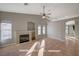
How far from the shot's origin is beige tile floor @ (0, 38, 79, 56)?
2.50 m

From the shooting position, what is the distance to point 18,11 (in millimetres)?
2660

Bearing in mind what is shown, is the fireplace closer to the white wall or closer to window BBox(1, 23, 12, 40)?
window BBox(1, 23, 12, 40)

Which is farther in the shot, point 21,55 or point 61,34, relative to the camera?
point 61,34

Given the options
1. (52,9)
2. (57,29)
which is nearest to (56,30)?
(57,29)

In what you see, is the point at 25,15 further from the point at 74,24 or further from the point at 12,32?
the point at 74,24

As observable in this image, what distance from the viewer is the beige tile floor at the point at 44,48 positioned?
250cm

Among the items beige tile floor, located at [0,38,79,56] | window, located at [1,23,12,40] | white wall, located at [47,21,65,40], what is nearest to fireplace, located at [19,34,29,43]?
beige tile floor, located at [0,38,79,56]

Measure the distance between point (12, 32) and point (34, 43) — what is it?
0.68 meters

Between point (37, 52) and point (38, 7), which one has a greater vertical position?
point (38, 7)

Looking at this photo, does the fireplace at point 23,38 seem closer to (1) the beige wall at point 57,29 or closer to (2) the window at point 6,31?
(2) the window at point 6,31

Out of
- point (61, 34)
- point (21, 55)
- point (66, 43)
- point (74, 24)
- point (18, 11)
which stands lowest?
point (21, 55)

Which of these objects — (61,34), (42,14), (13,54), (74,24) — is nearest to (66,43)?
(61,34)

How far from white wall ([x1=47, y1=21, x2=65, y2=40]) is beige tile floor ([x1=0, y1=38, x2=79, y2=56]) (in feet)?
0.42

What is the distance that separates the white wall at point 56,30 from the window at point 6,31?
3.48 ft
